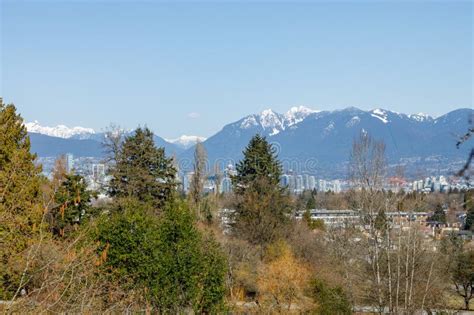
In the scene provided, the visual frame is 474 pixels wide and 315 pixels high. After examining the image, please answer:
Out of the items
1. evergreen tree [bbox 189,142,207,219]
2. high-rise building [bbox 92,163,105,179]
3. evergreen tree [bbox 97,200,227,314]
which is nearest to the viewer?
evergreen tree [bbox 97,200,227,314]

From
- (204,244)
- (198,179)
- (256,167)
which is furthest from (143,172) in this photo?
(204,244)

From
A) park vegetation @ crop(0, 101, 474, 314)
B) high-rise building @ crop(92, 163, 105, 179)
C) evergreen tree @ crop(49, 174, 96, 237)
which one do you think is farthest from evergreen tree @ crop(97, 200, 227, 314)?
high-rise building @ crop(92, 163, 105, 179)

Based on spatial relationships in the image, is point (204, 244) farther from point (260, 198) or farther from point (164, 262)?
point (260, 198)

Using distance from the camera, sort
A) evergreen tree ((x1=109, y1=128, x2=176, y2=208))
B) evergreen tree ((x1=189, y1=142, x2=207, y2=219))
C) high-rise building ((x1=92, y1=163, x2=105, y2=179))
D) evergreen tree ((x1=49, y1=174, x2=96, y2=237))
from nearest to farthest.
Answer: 1. evergreen tree ((x1=49, y1=174, x2=96, y2=237))
2. evergreen tree ((x1=109, y1=128, x2=176, y2=208))
3. high-rise building ((x1=92, y1=163, x2=105, y2=179))
4. evergreen tree ((x1=189, y1=142, x2=207, y2=219))

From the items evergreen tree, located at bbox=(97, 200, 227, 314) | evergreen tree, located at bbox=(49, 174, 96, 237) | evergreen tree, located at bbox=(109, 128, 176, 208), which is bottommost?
evergreen tree, located at bbox=(97, 200, 227, 314)

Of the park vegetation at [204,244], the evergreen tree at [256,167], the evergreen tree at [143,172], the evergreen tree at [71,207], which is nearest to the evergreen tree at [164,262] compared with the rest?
the park vegetation at [204,244]

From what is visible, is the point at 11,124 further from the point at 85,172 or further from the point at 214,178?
the point at 214,178

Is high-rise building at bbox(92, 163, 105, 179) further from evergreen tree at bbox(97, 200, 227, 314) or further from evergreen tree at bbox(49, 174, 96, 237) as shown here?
evergreen tree at bbox(97, 200, 227, 314)

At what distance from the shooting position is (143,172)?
23562 mm

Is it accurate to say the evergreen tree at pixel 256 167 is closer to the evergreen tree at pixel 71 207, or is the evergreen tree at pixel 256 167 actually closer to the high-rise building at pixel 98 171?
the high-rise building at pixel 98 171

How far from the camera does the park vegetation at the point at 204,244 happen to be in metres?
8.62

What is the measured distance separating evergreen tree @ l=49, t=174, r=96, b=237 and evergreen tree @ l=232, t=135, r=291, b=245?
7.77 metres

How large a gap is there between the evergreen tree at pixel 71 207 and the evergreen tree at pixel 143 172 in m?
2.82

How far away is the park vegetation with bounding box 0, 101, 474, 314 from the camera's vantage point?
862 centimetres
